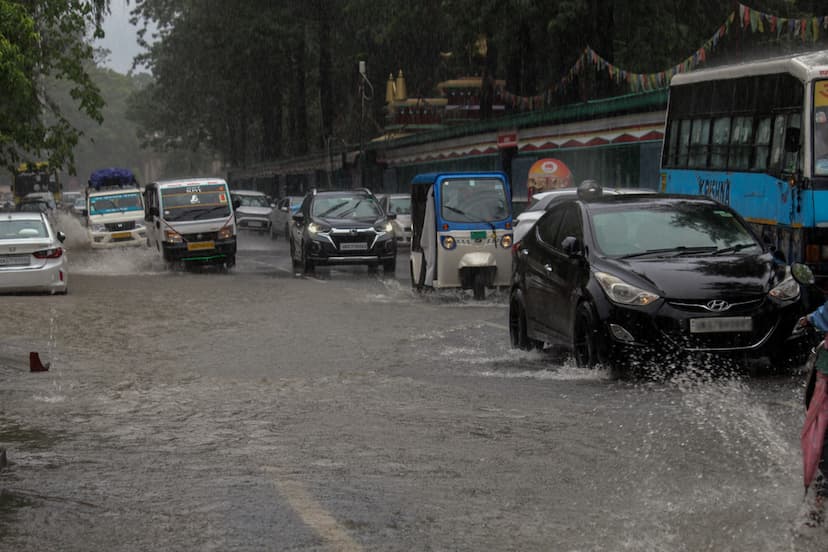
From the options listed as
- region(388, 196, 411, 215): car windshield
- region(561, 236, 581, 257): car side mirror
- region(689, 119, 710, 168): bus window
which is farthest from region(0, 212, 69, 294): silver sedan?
region(388, 196, 411, 215): car windshield

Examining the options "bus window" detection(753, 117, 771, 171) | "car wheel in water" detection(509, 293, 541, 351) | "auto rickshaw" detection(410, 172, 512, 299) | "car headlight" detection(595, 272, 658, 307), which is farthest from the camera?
"auto rickshaw" detection(410, 172, 512, 299)

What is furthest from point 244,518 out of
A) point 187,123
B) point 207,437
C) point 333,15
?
point 187,123

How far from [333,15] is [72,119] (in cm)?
13153

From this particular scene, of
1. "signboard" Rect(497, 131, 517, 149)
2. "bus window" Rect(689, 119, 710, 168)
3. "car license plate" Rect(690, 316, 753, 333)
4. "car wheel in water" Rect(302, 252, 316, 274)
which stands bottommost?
"car wheel in water" Rect(302, 252, 316, 274)

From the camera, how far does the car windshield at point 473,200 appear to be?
2219 cm

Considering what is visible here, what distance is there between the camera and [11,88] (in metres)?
30.7

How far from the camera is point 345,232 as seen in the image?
29156 millimetres

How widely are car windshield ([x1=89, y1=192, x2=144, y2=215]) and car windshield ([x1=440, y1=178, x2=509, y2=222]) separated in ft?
65.5

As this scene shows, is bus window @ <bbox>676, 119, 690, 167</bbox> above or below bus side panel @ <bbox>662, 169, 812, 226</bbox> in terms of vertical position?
above

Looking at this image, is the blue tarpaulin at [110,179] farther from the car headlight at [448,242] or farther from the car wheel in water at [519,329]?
the car wheel in water at [519,329]

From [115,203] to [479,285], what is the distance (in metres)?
21.2

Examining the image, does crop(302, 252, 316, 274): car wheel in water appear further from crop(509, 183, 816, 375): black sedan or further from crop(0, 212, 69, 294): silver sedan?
crop(509, 183, 816, 375): black sedan

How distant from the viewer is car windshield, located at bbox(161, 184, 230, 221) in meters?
32.6

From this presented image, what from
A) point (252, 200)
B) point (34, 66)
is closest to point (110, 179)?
point (252, 200)
